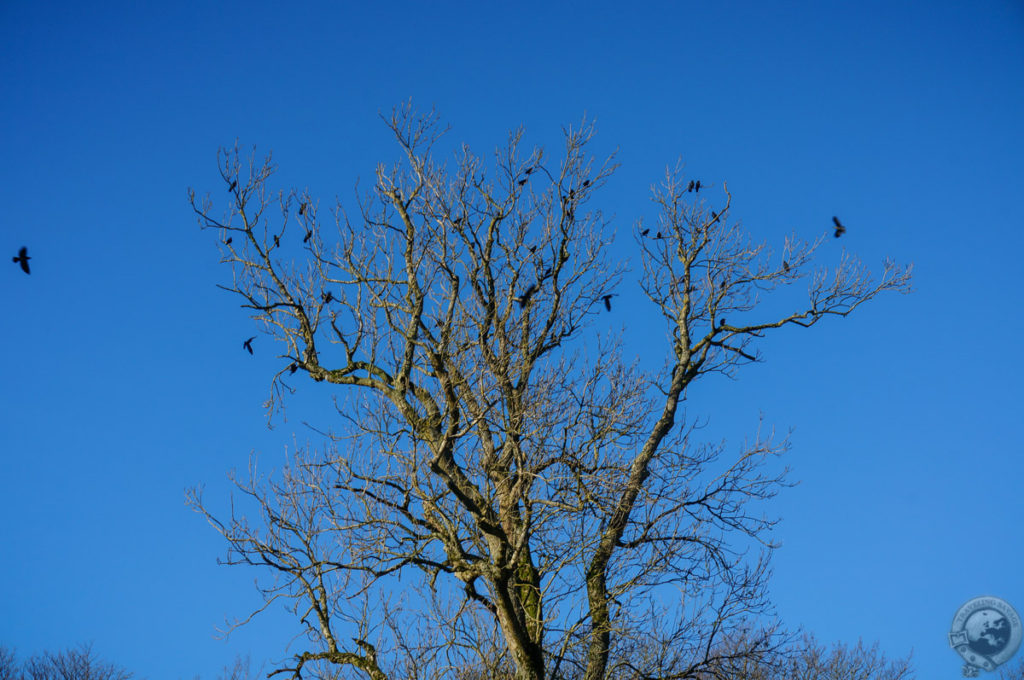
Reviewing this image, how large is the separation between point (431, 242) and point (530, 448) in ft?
8.18

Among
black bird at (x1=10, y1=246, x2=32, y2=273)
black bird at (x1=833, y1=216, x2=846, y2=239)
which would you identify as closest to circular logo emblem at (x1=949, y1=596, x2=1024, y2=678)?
black bird at (x1=833, y1=216, x2=846, y2=239)

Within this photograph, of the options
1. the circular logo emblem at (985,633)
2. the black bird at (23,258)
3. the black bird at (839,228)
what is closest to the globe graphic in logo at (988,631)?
the circular logo emblem at (985,633)

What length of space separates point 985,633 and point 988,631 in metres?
0.28

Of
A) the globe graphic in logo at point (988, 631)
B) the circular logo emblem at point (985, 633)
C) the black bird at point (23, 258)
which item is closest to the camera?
the black bird at point (23, 258)

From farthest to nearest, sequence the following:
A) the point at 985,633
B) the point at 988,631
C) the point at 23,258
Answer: the point at 985,633, the point at 988,631, the point at 23,258

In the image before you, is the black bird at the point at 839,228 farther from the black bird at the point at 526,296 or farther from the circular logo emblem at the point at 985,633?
the circular logo emblem at the point at 985,633

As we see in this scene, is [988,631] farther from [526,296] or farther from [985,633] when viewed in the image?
[526,296]

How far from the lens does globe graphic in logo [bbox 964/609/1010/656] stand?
63.9 metres

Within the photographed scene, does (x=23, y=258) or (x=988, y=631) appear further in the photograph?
(x=988, y=631)

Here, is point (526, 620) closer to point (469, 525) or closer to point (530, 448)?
point (469, 525)

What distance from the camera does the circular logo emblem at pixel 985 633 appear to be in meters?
63.1

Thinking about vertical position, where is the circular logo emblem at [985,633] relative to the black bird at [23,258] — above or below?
above

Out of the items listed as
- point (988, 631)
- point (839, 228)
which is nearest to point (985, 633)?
point (988, 631)

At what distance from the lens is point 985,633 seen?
65.1m
